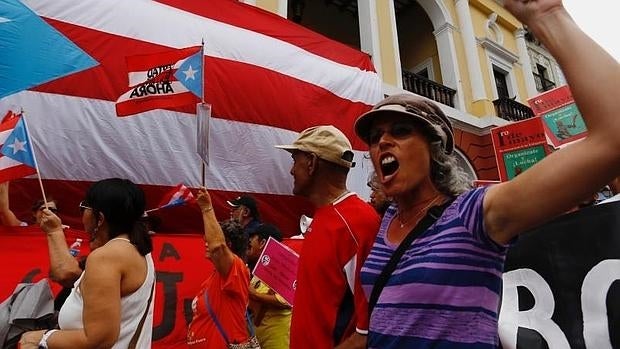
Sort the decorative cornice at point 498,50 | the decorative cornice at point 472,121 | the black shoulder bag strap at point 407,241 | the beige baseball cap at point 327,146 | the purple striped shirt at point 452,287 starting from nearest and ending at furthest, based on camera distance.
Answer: the purple striped shirt at point 452,287
the black shoulder bag strap at point 407,241
the beige baseball cap at point 327,146
the decorative cornice at point 472,121
the decorative cornice at point 498,50

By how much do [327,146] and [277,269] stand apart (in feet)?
3.16

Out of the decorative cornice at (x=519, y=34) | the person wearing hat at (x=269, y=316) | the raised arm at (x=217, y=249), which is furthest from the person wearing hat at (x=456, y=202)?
the decorative cornice at (x=519, y=34)

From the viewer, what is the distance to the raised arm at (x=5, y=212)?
2.77 metres

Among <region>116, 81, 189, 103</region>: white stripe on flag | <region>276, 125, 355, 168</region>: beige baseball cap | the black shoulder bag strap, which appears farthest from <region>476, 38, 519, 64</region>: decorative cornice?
the black shoulder bag strap

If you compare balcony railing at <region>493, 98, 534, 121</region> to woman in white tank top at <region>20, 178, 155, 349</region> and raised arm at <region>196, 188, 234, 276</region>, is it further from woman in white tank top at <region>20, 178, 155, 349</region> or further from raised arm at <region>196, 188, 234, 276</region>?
woman in white tank top at <region>20, 178, 155, 349</region>

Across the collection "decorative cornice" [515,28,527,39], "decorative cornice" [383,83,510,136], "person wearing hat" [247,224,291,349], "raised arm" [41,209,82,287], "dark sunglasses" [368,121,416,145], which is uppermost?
"decorative cornice" [515,28,527,39]

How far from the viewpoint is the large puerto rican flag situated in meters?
3.23

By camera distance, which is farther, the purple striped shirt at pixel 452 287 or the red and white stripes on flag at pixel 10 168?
the red and white stripes on flag at pixel 10 168

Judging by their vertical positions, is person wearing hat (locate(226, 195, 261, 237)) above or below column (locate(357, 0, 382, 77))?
below

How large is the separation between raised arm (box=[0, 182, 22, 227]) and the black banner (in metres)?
2.82

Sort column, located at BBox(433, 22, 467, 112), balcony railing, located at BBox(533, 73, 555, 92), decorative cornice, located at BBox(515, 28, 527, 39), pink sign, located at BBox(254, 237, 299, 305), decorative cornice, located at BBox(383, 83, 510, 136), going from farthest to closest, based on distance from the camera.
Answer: balcony railing, located at BBox(533, 73, 555, 92)
decorative cornice, located at BBox(515, 28, 527, 39)
column, located at BBox(433, 22, 467, 112)
decorative cornice, located at BBox(383, 83, 510, 136)
pink sign, located at BBox(254, 237, 299, 305)

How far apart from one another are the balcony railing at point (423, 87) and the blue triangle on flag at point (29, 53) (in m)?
6.88

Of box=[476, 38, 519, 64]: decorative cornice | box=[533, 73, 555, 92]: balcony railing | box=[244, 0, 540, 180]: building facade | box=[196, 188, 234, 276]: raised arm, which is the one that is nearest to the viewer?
box=[196, 188, 234, 276]: raised arm

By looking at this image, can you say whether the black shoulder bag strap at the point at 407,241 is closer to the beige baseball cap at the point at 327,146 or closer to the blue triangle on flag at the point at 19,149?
the beige baseball cap at the point at 327,146
